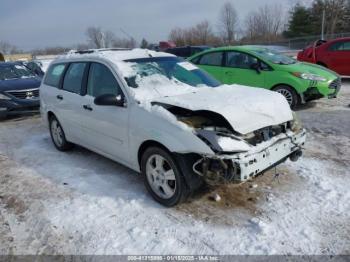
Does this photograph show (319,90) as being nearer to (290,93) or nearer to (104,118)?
(290,93)

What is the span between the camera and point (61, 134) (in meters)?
5.82

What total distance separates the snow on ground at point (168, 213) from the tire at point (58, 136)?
1.62 feet

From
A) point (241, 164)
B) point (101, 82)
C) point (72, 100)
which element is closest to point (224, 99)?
point (241, 164)

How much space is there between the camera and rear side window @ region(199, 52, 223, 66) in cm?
888

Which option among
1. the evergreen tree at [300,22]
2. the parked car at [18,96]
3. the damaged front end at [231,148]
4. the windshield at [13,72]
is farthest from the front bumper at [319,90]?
the evergreen tree at [300,22]

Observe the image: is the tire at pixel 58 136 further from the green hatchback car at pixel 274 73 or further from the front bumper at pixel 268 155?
the green hatchback car at pixel 274 73

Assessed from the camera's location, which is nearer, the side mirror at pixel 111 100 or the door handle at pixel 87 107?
the side mirror at pixel 111 100

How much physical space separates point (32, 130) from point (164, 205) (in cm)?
518

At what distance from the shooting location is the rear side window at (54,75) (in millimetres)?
5623

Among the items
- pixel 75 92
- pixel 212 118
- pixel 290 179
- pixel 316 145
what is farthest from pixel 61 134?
pixel 316 145

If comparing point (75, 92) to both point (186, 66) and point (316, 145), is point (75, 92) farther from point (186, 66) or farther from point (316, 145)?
point (316, 145)

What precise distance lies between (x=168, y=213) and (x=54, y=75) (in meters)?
3.52

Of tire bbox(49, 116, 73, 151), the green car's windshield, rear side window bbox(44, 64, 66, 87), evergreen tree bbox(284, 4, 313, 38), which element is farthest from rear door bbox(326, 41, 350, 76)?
evergreen tree bbox(284, 4, 313, 38)

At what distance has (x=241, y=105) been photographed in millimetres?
3607
